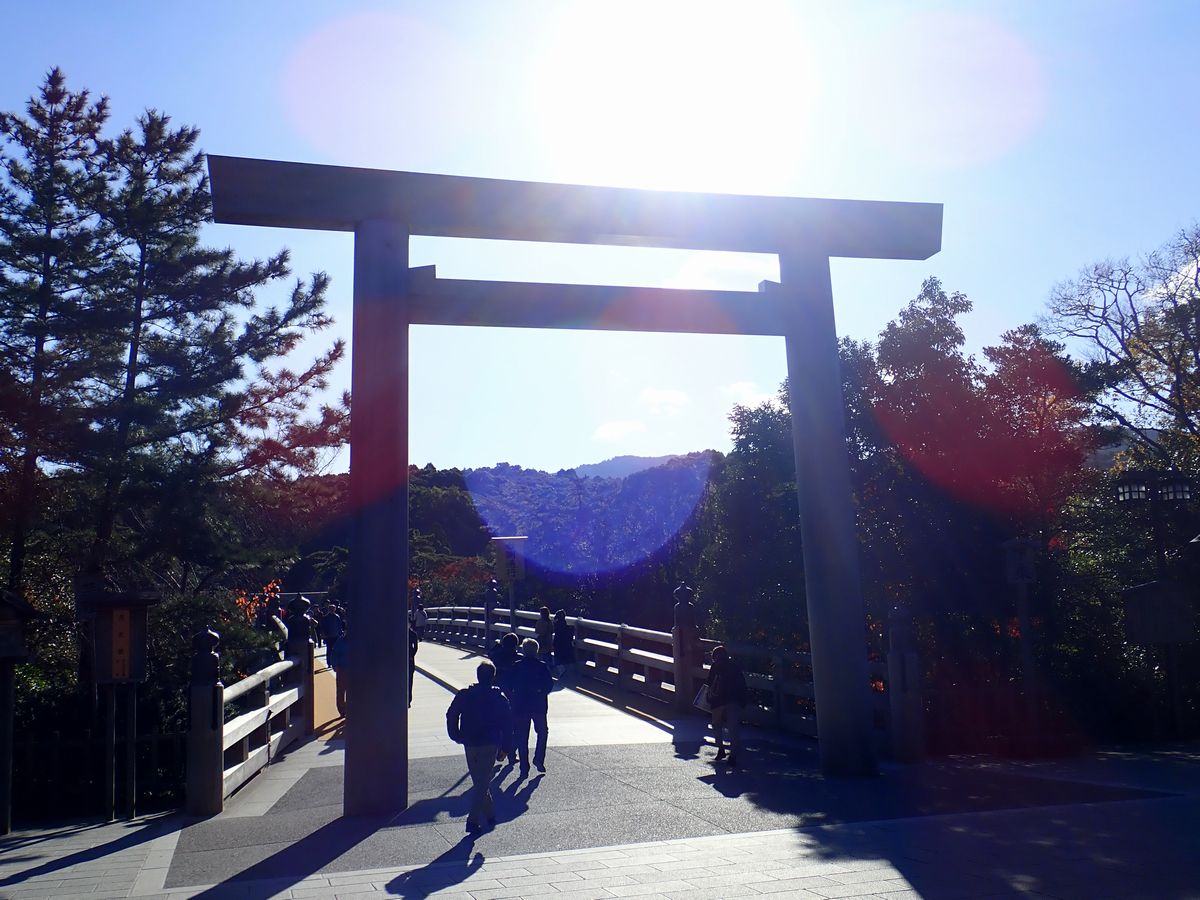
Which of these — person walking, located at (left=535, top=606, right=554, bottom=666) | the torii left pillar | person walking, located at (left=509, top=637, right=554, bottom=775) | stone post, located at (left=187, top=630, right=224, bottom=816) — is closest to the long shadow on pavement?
stone post, located at (left=187, top=630, right=224, bottom=816)

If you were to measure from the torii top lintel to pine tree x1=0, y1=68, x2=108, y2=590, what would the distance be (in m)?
4.92

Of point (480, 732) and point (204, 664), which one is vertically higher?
point (204, 664)

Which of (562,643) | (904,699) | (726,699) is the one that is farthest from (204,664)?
(562,643)

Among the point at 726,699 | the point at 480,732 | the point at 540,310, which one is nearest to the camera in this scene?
the point at 480,732

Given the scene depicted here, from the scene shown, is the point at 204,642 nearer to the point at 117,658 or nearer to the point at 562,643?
the point at 117,658

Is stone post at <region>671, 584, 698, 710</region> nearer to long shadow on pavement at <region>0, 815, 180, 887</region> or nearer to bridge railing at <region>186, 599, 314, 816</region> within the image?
bridge railing at <region>186, 599, 314, 816</region>

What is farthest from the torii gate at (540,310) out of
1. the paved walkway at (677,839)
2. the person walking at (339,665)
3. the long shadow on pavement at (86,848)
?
the person walking at (339,665)

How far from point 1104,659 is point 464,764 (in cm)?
1022

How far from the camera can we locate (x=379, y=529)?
9.62 m

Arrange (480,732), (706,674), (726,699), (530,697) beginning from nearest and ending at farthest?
(480,732) → (530,697) → (726,699) → (706,674)

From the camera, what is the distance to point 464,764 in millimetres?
12047

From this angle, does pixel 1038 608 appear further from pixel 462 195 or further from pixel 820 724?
pixel 462 195

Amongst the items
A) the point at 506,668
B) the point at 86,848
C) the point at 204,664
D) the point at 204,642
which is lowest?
the point at 86,848

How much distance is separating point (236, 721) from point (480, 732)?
3.46 m
